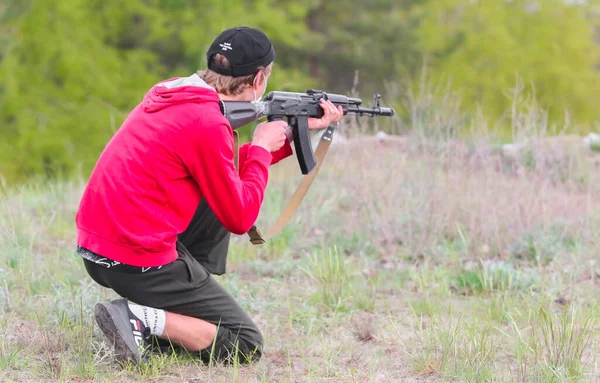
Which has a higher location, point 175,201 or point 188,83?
point 188,83

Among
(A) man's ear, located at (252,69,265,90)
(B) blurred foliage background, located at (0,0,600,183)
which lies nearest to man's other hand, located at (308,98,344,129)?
(A) man's ear, located at (252,69,265,90)

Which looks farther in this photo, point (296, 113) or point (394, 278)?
point (394, 278)

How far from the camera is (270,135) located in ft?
12.4

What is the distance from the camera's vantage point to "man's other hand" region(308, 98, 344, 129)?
416cm

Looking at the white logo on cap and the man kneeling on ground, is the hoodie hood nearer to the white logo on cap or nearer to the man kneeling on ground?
the man kneeling on ground

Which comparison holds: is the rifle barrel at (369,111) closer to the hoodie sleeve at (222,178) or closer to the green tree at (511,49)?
the hoodie sleeve at (222,178)

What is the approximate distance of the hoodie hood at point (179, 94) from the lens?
135 inches

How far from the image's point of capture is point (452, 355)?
12.4 feet

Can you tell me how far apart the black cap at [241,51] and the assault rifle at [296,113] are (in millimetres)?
156

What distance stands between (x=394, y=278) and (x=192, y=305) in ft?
6.92

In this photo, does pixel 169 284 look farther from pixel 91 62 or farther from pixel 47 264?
pixel 91 62

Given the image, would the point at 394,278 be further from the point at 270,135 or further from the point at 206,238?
the point at 270,135

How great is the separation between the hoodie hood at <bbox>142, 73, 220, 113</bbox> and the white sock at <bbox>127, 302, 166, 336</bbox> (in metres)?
0.88

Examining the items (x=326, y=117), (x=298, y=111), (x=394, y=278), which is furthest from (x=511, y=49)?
(x=298, y=111)
